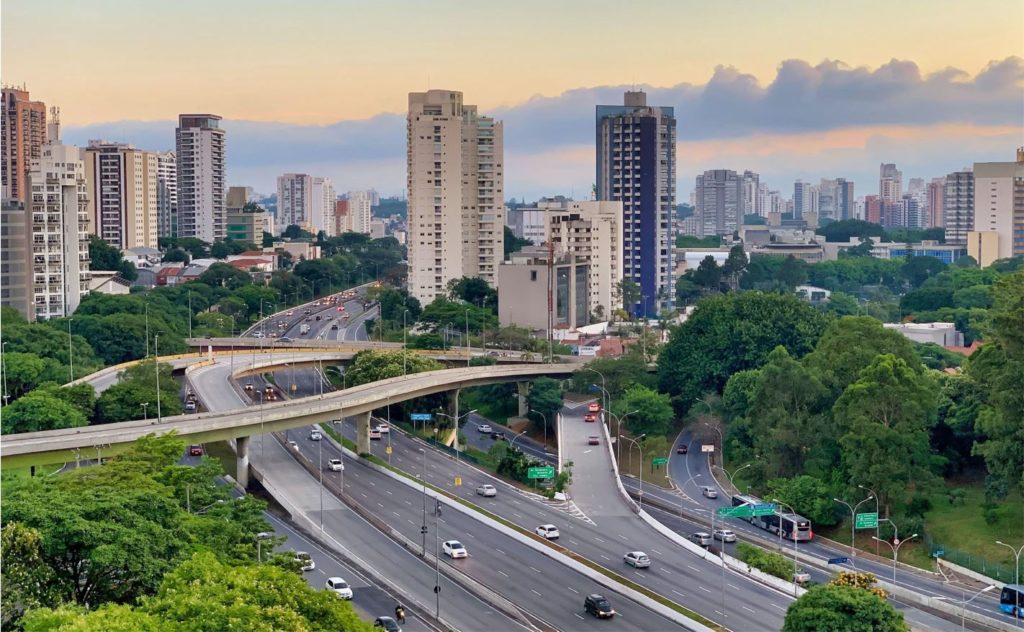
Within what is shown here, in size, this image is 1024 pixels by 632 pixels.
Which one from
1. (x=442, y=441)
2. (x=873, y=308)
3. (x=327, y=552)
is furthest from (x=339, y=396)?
(x=873, y=308)

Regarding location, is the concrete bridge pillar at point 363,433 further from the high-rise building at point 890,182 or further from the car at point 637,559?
the high-rise building at point 890,182

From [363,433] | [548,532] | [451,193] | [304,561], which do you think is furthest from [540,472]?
[451,193]

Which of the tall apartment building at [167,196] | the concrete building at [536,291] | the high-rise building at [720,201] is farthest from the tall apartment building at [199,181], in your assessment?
the high-rise building at [720,201]

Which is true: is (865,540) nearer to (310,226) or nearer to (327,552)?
(327,552)

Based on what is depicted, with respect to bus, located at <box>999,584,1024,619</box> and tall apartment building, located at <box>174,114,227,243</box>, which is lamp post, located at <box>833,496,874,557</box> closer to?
bus, located at <box>999,584,1024,619</box>

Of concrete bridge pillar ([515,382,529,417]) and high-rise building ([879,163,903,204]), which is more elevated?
high-rise building ([879,163,903,204])

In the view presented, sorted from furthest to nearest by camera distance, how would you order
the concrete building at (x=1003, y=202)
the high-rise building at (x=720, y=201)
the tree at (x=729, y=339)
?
1. the high-rise building at (x=720, y=201)
2. the concrete building at (x=1003, y=202)
3. the tree at (x=729, y=339)

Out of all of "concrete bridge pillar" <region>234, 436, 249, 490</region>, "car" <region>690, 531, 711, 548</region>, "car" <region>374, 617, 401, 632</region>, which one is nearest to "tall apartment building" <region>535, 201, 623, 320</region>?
"concrete bridge pillar" <region>234, 436, 249, 490</region>
